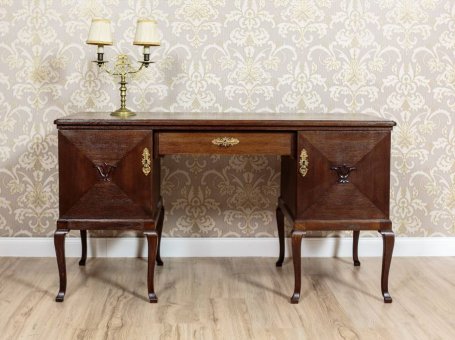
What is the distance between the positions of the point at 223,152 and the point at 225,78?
25.9 inches

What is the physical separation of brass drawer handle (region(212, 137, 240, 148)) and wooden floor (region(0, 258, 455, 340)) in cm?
67

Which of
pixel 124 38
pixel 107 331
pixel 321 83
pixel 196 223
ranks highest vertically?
pixel 124 38

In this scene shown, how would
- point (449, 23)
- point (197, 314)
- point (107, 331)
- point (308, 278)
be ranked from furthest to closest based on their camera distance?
point (449, 23)
point (308, 278)
point (197, 314)
point (107, 331)

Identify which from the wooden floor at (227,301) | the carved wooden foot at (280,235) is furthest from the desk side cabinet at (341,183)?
the carved wooden foot at (280,235)

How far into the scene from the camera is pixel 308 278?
2963mm

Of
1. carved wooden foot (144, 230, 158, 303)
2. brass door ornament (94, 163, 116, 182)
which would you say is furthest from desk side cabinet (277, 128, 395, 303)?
brass door ornament (94, 163, 116, 182)

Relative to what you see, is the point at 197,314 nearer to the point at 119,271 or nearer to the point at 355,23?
the point at 119,271

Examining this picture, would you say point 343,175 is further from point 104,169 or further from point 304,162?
point 104,169

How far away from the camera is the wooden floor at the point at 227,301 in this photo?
7.69 ft

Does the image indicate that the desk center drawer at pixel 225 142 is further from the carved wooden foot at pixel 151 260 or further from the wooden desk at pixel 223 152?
the carved wooden foot at pixel 151 260

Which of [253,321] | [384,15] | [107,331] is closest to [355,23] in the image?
[384,15]

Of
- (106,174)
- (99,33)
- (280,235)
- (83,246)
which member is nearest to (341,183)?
(280,235)

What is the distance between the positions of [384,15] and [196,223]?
1.43 m

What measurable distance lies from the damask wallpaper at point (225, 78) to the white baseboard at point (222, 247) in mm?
80
